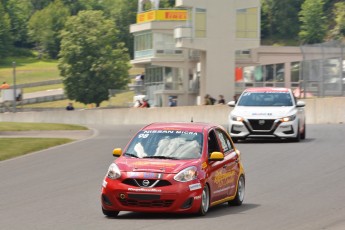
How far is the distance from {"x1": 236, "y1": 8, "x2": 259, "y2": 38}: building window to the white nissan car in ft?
189

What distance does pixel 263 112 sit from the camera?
30.6 meters

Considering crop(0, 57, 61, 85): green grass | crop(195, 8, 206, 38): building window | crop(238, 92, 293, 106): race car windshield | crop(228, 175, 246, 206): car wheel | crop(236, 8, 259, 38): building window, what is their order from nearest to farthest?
crop(228, 175, 246, 206): car wheel < crop(238, 92, 293, 106): race car windshield < crop(195, 8, 206, 38): building window < crop(236, 8, 259, 38): building window < crop(0, 57, 61, 85): green grass

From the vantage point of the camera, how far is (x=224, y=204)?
1638 cm

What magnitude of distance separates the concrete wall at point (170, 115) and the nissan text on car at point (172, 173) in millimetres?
30234

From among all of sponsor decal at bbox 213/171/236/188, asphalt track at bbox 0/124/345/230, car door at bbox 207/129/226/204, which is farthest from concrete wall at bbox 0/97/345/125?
car door at bbox 207/129/226/204

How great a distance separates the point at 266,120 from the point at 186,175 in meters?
16.6

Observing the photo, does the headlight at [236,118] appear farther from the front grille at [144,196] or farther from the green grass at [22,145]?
the front grille at [144,196]

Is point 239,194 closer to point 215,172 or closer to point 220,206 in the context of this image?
point 220,206

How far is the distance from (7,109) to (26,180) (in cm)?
6316

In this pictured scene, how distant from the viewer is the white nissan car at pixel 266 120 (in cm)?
3041

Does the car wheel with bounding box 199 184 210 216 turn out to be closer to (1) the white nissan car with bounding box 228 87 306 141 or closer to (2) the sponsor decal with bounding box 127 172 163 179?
(2) the sponsor decal with bounding box 127 172 163 179

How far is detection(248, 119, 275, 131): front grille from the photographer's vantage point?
3039 cm

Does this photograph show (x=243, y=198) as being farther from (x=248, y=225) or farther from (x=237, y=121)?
(x=237, y=121)

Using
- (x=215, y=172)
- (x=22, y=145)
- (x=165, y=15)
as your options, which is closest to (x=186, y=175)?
(x=215, y=172)
